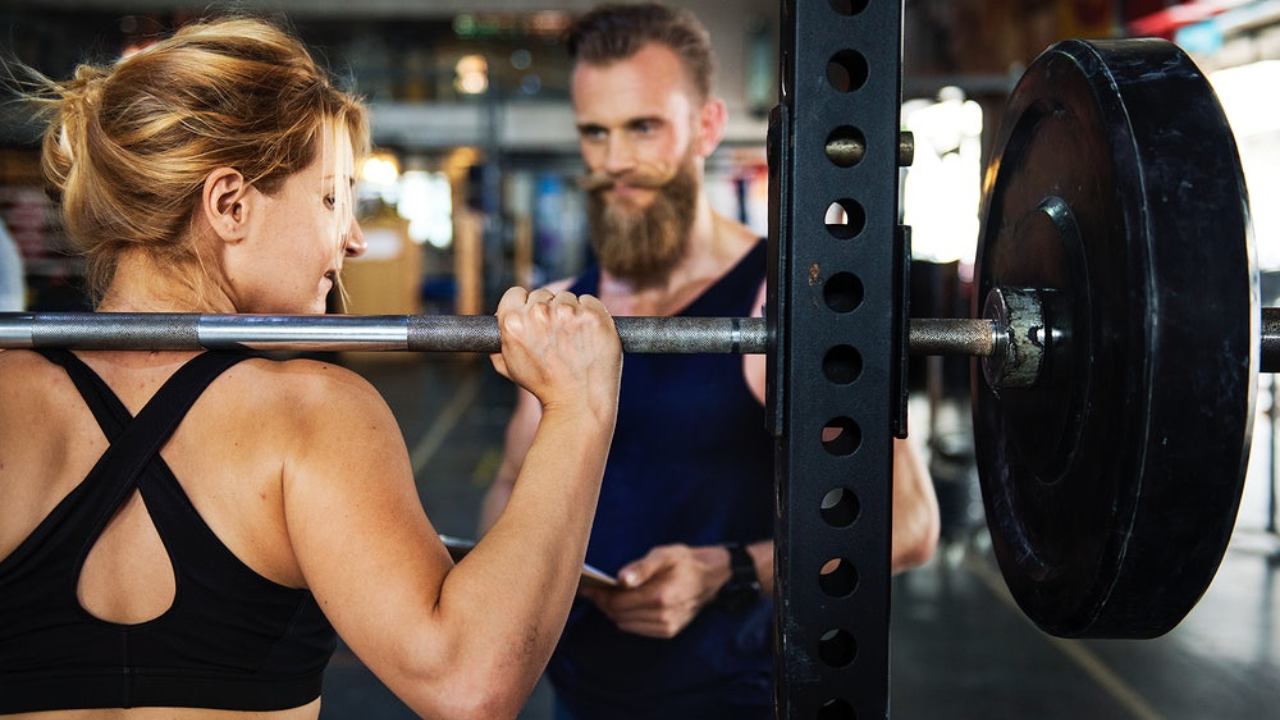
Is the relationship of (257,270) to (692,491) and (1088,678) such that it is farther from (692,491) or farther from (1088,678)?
(1088,678)

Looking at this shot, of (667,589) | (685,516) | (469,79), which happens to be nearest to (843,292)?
(667,589)

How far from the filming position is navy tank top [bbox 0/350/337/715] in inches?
33.8

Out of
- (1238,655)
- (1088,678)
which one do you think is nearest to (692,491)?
(1088,678)

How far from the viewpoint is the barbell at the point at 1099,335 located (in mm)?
696

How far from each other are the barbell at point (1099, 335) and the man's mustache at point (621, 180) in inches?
30.9

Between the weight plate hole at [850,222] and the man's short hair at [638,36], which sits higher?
the man's short hair at [638,36]

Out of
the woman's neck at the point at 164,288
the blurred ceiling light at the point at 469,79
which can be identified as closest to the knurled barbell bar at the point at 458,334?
the woman's neck at the point at 164,288

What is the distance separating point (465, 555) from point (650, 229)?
86cm

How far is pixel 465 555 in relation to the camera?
0.92 meters

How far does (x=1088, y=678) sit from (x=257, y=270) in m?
2.99

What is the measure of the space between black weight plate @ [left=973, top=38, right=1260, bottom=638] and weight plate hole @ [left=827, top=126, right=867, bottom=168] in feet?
0.58

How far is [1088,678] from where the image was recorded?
10.5 ft

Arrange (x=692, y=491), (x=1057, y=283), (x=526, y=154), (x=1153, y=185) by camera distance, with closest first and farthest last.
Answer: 1. (x=1153, y=185)
2. (x=1057, y=283)
3. (x=692, y=491)
4. (x=526, y=154)

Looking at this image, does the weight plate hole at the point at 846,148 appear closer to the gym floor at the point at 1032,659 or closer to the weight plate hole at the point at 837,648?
the weight plate hole at the point at 837,648
